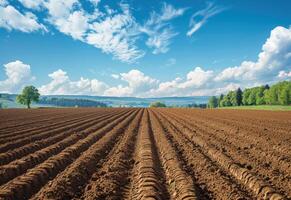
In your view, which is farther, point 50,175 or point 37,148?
point 37,148

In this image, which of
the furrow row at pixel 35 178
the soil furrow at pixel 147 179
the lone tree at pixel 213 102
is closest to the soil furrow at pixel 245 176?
the soil furrow at pixel 147 179

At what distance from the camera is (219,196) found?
20.5ft

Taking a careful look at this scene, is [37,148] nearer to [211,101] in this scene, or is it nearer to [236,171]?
[236,171]

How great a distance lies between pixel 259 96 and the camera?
10475cm

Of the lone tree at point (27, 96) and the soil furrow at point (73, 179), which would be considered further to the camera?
the lone tree at point (27, 96)

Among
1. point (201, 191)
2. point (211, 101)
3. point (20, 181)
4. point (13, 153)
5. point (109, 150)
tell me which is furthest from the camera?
point (211, 101)

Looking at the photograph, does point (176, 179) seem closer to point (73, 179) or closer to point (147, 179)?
point (147, 179)

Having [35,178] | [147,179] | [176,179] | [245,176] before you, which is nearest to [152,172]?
[147,179]

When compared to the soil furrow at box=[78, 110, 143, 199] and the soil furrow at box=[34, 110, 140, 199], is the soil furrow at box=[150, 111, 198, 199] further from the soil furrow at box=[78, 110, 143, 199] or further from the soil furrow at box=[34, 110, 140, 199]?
the soil furrow at box=[34, 110, 140, 199]

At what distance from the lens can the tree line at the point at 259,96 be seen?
81.9 m

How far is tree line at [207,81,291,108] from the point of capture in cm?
8188

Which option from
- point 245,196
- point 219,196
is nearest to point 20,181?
point 219,196

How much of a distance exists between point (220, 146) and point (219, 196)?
6.51 m

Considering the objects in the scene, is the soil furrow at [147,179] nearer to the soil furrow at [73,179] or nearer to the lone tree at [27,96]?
the soil furrow at [73,179]
